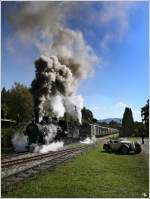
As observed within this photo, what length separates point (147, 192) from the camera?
1155cm

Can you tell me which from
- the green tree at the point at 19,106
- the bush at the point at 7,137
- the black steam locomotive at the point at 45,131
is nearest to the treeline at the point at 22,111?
the green tree at the point at 19,106

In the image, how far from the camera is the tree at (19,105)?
2065 inches

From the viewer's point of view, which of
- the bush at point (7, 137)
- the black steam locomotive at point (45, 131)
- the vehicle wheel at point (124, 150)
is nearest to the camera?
the vehicle wheel at point (124, 150)

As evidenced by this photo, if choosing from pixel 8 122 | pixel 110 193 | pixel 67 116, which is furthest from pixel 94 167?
pixel 8 122

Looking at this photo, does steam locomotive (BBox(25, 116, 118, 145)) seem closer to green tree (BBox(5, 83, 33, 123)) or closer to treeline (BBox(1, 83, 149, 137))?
treeline (BBox(1, 83, 149, 137))

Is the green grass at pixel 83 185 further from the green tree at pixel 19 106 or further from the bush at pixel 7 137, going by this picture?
the green tree at pixel 19 106

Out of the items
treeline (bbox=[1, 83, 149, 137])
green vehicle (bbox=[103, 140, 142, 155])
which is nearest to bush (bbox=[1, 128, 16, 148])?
green vehicle (bbox=[103, 140, 142, 155])

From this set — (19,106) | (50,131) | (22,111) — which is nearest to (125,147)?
(50,131)

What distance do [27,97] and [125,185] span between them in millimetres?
50460

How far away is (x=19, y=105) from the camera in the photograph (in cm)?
5728

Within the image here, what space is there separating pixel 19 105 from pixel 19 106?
436 mm

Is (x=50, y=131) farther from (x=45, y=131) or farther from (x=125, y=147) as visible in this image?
(x=125, y=147)

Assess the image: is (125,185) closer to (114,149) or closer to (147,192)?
(147,192)

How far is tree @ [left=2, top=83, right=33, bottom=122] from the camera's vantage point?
5245cm
